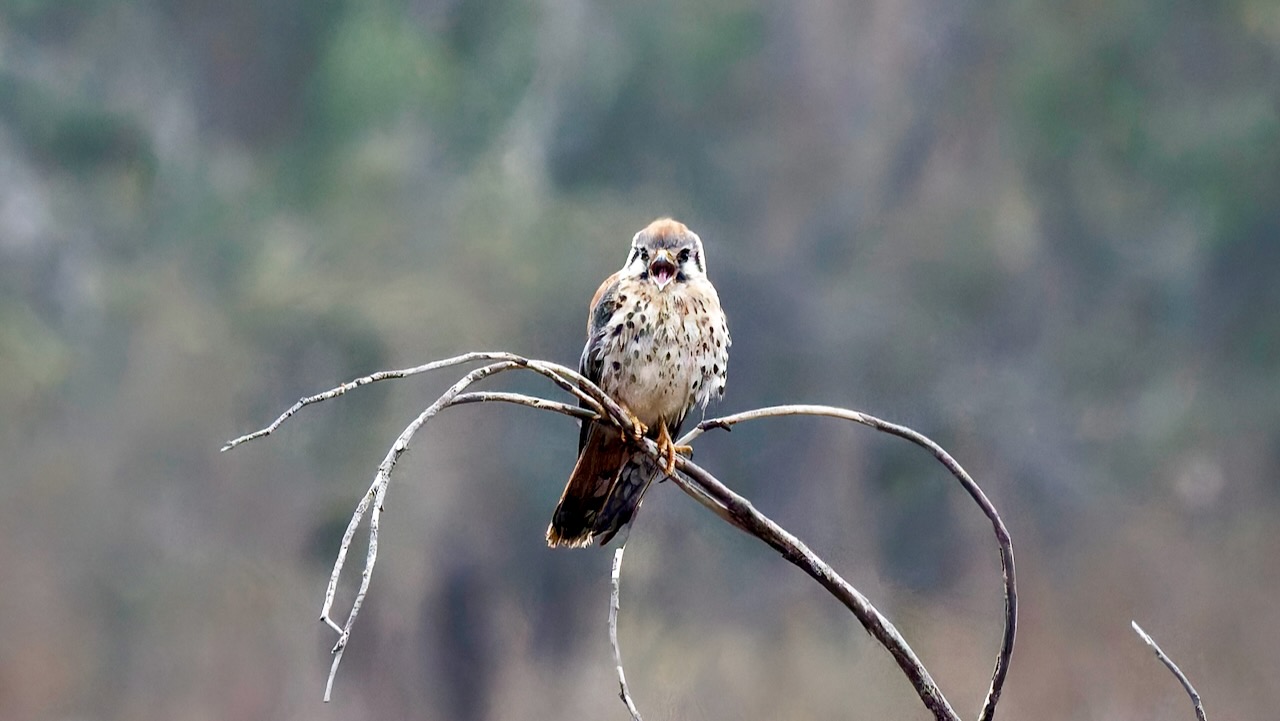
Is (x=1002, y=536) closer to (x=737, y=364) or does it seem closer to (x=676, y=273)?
(x=676, y=273)

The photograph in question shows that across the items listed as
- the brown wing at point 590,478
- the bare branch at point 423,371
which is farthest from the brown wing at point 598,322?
the bare branch at point 423,371

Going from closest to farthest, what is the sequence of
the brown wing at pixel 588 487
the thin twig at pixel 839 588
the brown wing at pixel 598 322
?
1. the thin twig at pixel 839 588
2. the brown wing at pixel 588 487
3. the brown wing at pixel 598 322

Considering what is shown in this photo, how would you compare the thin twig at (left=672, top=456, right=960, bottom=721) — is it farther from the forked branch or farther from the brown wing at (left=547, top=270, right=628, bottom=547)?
the brown wing at (left=547, top=270, right=628, bottom=547)

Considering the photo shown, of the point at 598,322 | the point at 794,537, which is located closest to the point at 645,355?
the point at 598,322

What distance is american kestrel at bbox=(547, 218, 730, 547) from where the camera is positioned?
1758 millimetres

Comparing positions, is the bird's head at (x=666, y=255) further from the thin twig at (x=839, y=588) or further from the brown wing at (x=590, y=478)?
the thin twig at (x=839, y=588)

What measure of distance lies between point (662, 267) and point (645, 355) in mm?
134

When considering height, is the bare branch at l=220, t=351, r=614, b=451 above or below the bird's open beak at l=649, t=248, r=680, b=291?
below

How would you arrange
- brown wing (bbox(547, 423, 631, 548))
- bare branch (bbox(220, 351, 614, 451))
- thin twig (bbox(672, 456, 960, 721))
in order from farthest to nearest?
brown wing (bbox(547, 423, 631, 548)), thin twig (bbox(672, 456, 960, 721)), bare branch (bbox(220, 351, 614, 451))

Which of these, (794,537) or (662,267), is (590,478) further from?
(794,537)

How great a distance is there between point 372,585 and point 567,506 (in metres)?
1.33

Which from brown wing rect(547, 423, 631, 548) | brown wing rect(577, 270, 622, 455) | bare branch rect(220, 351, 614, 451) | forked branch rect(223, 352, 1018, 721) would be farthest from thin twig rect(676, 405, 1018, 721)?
brown wing rect(577, 270, 622, 455)

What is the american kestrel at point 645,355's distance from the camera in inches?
69.2

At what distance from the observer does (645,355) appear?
1.78 m
